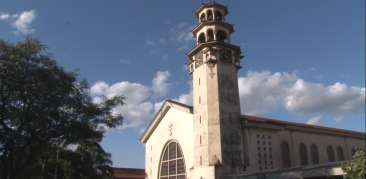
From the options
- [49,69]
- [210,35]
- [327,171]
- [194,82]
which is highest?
[210,35]

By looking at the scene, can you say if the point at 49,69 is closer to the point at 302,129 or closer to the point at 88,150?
the point at 88,150

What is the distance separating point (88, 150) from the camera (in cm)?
3177

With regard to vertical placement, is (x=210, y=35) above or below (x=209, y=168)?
above

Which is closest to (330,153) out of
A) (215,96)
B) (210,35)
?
(215,96)

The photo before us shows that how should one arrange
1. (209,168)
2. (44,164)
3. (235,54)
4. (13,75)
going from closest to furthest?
1. (13,75)
2. (209,168)
3. (44,164)
4. (235,54)

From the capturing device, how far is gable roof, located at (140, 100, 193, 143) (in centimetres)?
3057

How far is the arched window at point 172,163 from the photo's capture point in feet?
95.3

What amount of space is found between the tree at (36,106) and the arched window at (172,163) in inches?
606

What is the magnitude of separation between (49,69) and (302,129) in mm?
25664

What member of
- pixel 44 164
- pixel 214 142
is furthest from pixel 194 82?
pixel 44 164

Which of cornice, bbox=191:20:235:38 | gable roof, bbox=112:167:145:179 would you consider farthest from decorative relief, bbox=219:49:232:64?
gable roof, bbox=112:167:145:179

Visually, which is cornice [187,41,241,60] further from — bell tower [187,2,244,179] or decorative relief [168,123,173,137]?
decorative relief [168,123,173,137]

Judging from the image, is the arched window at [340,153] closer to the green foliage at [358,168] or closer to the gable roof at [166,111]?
the gable roof at [166,111]

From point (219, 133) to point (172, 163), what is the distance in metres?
7.73
